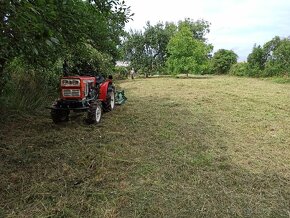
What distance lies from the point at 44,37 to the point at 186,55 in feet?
72.1

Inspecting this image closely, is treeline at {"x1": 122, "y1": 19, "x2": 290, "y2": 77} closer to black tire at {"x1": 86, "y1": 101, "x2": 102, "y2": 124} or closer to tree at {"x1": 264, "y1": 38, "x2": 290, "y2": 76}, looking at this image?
tree at {"x1": 264, "y1": 38, "x2": 290, "y2": 76}

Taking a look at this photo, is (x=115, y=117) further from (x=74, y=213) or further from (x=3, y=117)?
(x=74, y=213)

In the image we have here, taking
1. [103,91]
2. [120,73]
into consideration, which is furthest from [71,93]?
[120,73]

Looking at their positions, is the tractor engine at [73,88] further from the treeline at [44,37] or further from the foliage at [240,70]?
the foliage at [240,70]

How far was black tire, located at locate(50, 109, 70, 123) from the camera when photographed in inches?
222

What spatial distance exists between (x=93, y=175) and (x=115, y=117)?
3.06 meters

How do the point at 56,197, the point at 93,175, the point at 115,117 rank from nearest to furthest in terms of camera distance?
the point at 56,197 < the point at 93,175 < the point at 115,117

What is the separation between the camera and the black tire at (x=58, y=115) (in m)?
5.65

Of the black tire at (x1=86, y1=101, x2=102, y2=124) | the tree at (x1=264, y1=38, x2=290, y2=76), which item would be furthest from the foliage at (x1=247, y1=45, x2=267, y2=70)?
the black tire at (x1=86, y1=101, x2=102, y2=124)

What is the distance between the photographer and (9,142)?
449 cm

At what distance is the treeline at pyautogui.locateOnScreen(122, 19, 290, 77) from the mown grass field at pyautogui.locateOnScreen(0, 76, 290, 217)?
16.8 m

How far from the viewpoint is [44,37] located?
5.38 ft

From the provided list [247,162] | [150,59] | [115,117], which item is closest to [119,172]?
[247,162]

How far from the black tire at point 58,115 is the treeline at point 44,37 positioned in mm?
852
